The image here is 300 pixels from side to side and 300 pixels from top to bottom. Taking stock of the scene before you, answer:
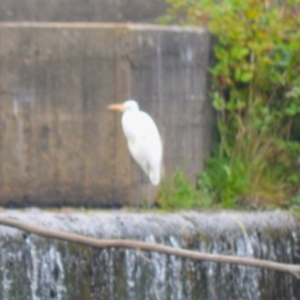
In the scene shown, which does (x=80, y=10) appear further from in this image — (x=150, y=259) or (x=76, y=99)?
(x=150, y=259)

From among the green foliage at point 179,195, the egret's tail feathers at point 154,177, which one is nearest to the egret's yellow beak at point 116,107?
the egret's tail feathers at point 154,177

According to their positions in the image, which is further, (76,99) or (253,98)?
(253,98)

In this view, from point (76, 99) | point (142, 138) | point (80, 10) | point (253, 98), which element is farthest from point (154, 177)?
point (80, 10)

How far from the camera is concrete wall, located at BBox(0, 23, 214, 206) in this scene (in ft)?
22.6

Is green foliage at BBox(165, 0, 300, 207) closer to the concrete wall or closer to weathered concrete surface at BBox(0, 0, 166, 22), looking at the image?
the concrete wall

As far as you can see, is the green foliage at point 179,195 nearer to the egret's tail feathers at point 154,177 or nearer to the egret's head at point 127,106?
the egret's tail feathers at point 154,177

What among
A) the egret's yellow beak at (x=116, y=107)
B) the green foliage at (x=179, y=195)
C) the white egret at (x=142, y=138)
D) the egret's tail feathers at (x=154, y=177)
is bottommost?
the green foliage at (x=179, y=195)

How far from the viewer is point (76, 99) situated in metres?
6.99

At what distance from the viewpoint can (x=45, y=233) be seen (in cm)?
221

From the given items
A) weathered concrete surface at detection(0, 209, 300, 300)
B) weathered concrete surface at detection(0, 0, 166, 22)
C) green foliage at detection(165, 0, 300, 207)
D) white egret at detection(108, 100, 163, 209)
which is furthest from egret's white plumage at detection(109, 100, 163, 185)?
weathered concrete surface at detection(0, 0, 166, 22)

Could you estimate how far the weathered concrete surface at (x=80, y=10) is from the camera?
26.8 feet

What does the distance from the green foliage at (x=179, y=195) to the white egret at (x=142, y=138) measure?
0.35 metres

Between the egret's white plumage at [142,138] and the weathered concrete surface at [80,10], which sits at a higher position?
the weathered concrete surface at [80,10]

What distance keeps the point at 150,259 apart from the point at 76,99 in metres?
2.05
